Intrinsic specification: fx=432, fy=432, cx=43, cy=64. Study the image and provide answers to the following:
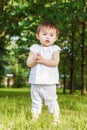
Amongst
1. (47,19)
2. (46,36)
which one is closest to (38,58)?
(46,36)

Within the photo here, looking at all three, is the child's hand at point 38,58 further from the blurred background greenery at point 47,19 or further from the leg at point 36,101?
the blurred background greenery at point 47,19

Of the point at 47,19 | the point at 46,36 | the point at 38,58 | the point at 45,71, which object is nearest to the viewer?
the point at 38,58

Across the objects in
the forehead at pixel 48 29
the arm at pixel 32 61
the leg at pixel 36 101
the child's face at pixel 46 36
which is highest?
the forehead at pixel 48 29

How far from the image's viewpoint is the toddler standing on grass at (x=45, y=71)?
7062 millimetres

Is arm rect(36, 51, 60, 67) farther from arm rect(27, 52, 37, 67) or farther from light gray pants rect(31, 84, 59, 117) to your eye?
light gray pants rect(31, 84, 59, 117)

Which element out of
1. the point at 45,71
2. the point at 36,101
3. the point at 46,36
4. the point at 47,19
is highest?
the point at 47,19

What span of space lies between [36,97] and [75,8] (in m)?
10.1

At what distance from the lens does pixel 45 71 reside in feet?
23.2

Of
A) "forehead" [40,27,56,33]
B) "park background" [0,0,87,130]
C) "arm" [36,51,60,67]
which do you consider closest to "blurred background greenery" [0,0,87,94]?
"park background" [0,0,87,130]

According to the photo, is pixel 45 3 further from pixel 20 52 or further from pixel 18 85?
pixel 18 85

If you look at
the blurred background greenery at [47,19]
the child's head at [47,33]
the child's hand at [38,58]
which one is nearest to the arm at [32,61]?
the child's hand at [38,58]

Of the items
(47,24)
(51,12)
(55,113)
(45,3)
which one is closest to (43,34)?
(47,24)

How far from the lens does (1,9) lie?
25.6 metres

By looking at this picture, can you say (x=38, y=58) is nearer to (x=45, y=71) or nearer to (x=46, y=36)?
(x=45, y=71)
